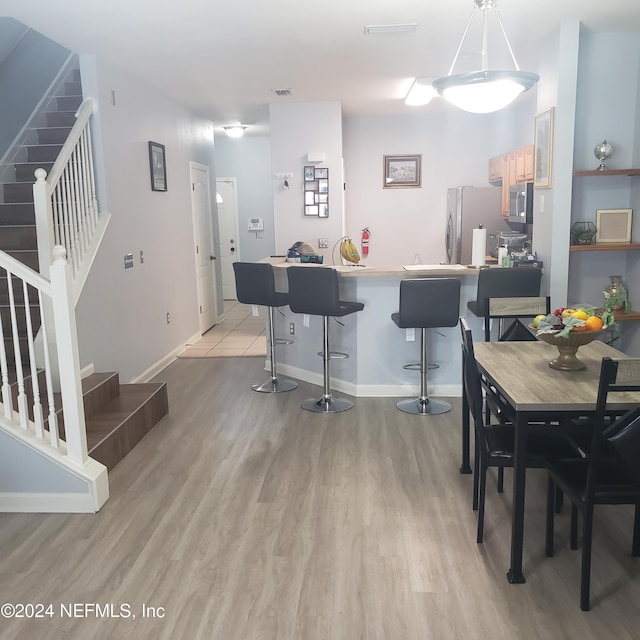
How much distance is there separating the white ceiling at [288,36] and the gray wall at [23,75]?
3.90 ft

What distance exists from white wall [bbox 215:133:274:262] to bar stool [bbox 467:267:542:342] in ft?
20.0

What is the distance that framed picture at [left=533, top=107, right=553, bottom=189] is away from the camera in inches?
170

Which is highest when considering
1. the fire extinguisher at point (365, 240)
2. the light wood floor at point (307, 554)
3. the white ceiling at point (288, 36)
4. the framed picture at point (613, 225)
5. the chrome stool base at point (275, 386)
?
the white ceiling at point (288, 36)

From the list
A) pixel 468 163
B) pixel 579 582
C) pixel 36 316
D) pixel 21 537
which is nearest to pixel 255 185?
pixel 468 163

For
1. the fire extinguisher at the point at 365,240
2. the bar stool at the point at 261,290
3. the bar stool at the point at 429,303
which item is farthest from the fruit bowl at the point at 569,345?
the fire extinguisher at the point at 365,240

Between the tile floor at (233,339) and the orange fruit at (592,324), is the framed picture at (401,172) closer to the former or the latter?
the tile floor at (233,339)

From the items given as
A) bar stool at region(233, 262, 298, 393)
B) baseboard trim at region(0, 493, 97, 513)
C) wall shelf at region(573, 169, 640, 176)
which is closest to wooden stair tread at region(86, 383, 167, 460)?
baseboard trim at region(0, 493, 97, 513)

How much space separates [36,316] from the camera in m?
4.44

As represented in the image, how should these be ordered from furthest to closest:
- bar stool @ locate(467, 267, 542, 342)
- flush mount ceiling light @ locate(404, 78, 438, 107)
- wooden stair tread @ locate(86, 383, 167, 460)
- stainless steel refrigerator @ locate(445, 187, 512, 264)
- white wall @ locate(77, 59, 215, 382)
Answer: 1. stainless steel refrigerator @ locate(445, 187, 512, 264)
2. flush mount ceiling light @ locate(404, 78, 438, 107)
3. white wall @ locate(77, 59, 215, 382)
4. bar stool @ locate(467, 267, 542, 342)
5. wooden stair tread @ locate(86, 383, 167, 460)

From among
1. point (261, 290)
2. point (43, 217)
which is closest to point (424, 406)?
point (261, 290)

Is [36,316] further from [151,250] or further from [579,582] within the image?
[579,582]

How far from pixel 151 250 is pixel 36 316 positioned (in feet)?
5.07

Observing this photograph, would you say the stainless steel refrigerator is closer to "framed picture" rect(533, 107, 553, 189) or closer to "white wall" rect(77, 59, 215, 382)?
"framed picture" rect(533, 107, 553, 189)

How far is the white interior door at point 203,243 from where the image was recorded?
7.25m
